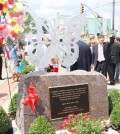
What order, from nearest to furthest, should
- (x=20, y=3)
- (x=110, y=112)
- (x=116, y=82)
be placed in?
(x=20, y=3) → (x=110, y=112) → (x=116, y=82)

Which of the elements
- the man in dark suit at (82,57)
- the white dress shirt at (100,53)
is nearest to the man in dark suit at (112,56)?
the white dress shirt at (100,53)

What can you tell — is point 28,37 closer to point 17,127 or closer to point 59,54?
point 59,54

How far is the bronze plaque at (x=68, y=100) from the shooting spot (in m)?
6.30

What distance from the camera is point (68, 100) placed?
6.43 meters

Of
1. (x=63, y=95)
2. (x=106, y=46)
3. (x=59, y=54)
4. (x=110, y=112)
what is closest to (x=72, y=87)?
(x=63, y=95)

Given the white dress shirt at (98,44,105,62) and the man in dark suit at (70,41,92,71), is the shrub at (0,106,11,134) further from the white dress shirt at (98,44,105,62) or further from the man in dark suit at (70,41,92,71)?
the white dress shirt at (98,44,105,62)

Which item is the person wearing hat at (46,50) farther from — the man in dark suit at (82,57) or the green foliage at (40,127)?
the man in dark suit at (82,57)

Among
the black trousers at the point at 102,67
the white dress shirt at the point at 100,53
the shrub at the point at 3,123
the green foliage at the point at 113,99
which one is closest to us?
the shrub at the point at 3,123

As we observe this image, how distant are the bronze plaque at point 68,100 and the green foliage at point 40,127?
0.56 meters

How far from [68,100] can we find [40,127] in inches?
40.3

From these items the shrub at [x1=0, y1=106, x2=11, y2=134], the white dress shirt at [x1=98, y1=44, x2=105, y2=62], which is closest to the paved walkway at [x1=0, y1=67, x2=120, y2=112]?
the white dress shirt at [x1=98, y1=44, x2=105, y2=62]

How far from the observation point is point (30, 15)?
6051mm

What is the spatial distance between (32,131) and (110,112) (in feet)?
7.03

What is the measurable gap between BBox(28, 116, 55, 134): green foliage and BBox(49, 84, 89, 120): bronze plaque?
1.83 ft
